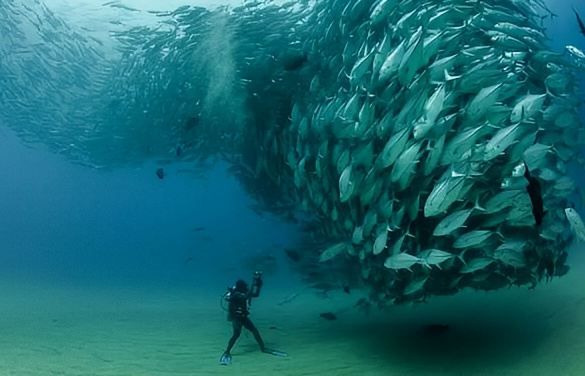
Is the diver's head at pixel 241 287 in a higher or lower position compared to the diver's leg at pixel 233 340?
higher

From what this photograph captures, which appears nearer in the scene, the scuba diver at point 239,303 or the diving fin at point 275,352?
the scuba diver at point 239,303

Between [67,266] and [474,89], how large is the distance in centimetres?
1671

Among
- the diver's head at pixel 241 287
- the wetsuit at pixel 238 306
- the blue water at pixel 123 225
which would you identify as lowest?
the wetsuit at pixel 238 306

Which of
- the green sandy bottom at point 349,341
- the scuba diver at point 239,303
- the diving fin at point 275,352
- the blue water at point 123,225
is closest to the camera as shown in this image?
the green sandy bottom at point 349,341

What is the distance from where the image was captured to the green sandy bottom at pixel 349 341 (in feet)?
20.9

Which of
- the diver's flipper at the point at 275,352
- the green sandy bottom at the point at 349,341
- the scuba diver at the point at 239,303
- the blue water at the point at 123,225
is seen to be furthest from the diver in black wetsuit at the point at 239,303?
the blue water at the point at 123,225

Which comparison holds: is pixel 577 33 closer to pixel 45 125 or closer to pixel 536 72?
pixel 536 72

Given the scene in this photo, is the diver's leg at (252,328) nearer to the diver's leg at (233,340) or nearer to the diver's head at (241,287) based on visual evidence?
the diver's leg at (233,340)

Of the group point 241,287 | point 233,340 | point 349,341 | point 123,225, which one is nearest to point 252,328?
point 233,340

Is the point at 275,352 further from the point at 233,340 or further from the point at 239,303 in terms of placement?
the point at 239,303

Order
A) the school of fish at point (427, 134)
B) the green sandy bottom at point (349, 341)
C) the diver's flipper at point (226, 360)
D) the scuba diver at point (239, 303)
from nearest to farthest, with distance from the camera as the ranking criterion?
the school of fish at point (427, 134) → the green sandy bottom at point (349, 341) → the scuba diver at point (239, 303) → the diver's flipper at point (226, 360)

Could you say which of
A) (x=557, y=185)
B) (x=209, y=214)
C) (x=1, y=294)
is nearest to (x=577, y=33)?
(x=557, y=185)

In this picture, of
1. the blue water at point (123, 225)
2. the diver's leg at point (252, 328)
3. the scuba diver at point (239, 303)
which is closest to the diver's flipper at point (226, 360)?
the scuba diver at point (239, 303)

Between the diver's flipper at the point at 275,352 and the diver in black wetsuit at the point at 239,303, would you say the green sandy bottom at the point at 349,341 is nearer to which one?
the diver's flipper at the point at 275,352
